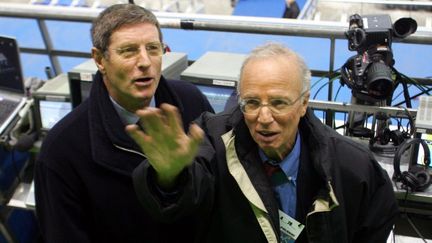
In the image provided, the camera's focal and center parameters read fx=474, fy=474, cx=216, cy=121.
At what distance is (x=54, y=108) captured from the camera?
2574mm


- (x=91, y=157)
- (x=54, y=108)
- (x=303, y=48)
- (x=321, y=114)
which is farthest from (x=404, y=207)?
(x=303, y=48)

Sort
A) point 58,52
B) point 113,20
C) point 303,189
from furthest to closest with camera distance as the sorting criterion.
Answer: point 58,52 < point 113,20 < point 303,189

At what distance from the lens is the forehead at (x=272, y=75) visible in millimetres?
1203

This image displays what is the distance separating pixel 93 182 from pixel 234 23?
1.38 metres

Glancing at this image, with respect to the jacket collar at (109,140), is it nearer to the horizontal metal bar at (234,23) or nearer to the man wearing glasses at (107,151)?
the man wearing glasses at (107,151)

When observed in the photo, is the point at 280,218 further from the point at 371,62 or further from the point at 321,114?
the point at 321,114

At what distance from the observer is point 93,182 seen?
1.50m

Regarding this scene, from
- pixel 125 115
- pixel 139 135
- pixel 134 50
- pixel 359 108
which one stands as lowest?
pixel 359 108

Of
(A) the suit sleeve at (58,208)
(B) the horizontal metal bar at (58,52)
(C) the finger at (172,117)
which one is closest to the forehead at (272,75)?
(C) the finger at (172,117)

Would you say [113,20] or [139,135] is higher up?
[113,20]

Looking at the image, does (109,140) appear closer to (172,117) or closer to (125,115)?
(125,115)

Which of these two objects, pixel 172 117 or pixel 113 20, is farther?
pixel 113 20

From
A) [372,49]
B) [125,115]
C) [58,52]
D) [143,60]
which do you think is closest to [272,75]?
[143,60]

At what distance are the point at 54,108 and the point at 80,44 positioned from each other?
4.46 metres
